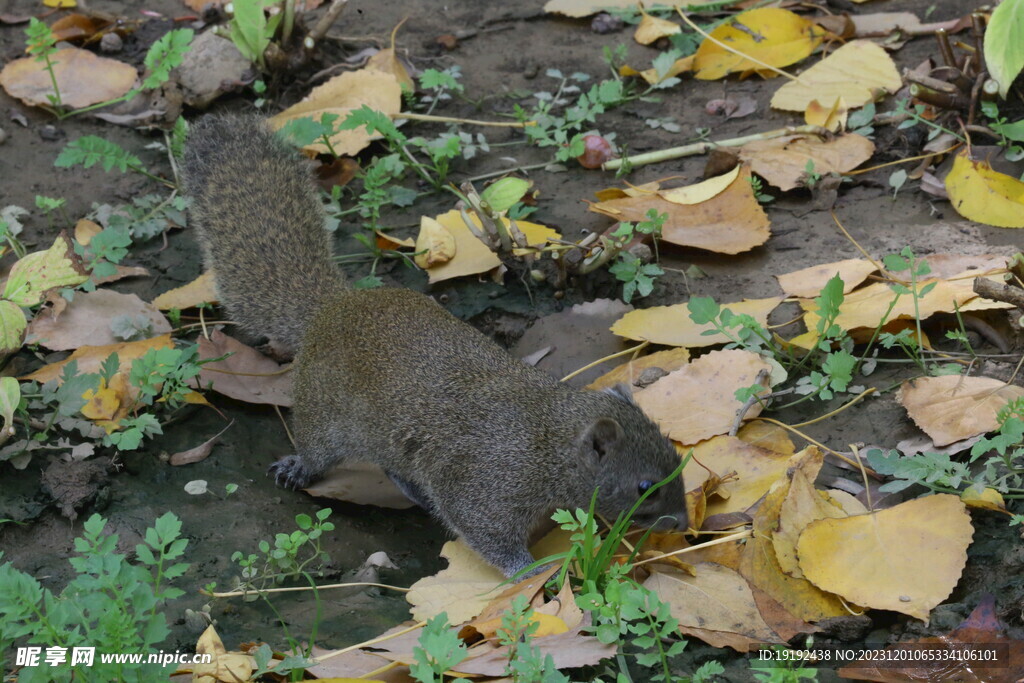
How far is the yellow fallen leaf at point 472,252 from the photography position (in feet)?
14.2

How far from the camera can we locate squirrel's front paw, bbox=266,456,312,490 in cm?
383

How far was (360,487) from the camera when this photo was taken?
4.11 metres

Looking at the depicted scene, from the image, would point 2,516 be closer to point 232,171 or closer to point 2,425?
point 2,425

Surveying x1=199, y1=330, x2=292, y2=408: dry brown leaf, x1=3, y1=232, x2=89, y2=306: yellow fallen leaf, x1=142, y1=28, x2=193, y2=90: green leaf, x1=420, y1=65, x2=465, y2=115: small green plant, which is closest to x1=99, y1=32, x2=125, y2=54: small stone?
x1=142, y1=28, x2=193, y2=90: green leaf

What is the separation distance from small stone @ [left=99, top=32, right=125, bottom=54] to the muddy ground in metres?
0.31

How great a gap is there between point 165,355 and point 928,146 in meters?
3.44

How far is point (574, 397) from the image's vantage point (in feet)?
11.7

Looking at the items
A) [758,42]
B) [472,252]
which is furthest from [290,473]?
[758,42]

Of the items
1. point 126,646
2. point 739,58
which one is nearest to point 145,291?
point 126,646

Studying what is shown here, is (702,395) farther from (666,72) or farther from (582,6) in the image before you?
(582,6)

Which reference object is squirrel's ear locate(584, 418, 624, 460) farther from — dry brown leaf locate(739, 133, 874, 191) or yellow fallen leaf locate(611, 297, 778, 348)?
dry brown leaf locate(739, 133, 874, 191)

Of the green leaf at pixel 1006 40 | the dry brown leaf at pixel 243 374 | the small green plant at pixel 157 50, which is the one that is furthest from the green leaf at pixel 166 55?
the green leaf at pixel 1006 40

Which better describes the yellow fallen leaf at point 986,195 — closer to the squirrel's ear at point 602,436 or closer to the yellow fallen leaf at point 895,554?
the yellow fallen leaf at point 895,554

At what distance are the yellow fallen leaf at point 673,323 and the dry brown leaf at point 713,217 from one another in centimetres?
33
